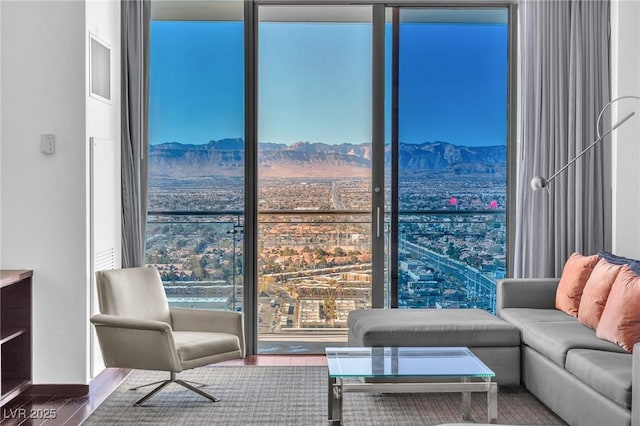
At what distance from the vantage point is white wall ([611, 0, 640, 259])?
5.44 m

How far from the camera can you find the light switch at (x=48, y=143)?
15.3ft

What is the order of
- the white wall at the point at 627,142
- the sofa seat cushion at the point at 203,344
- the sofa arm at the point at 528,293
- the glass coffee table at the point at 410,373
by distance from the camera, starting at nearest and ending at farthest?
the glass coffee table at the point at 410,373 < the sofa seat cushion at the point at 203,344 < the sofa arm at the point at 528,293 < the white wall at the point at 627,142

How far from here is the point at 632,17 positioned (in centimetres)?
546

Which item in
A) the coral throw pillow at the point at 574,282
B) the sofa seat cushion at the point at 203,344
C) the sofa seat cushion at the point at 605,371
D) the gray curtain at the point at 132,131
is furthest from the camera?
the gray curtain at the point at 132,131

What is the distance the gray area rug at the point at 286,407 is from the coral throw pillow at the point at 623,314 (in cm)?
55

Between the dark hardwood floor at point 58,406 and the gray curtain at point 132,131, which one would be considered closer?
the dark hardwood floor at point 58,406

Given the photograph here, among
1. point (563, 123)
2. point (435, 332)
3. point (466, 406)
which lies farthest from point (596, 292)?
point (563, 123)

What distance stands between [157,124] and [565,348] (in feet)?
11.0

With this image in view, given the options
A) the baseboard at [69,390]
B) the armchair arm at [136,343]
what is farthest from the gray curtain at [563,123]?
the baseboard at [69,390]

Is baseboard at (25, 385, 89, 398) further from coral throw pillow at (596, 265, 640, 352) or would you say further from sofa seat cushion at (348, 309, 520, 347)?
coral throw pillow at (596, 265, 640, 352)

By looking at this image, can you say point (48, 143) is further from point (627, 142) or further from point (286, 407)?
point (627, 142)

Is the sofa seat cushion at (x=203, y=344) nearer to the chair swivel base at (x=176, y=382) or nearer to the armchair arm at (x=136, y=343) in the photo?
the armchair arm at (x=136, y=343)

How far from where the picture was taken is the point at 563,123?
5688 mm

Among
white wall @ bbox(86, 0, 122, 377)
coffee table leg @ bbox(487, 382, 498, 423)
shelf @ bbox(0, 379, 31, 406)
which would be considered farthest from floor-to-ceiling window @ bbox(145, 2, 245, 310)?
coffee table leg @ bbox(487, 382, 498, 423)
